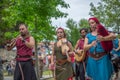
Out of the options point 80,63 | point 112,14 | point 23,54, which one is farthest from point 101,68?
point 112,14

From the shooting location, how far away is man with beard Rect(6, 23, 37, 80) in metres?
8.86

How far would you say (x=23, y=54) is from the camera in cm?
894

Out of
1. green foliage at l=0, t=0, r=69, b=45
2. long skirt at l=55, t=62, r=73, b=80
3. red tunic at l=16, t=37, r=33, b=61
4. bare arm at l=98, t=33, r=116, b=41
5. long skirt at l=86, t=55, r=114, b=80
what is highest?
green foliage at l=0, t=0, r=69, b=45

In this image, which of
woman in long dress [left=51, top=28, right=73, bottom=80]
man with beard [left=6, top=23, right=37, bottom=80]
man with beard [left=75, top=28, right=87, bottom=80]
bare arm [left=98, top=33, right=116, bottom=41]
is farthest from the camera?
man with beard [left=75, top=28, right=87, bottom=80]

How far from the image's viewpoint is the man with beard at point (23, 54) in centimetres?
886

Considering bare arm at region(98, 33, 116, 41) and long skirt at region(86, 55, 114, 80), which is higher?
bare arm at region(98, 33, 116, 41)

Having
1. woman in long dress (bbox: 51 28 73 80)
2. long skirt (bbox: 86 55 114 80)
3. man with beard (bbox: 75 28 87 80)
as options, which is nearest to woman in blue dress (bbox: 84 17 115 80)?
long skirt (bbox: 86 55 114 80)

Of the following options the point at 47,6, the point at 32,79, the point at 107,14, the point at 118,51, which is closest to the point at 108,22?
the point at 107,14

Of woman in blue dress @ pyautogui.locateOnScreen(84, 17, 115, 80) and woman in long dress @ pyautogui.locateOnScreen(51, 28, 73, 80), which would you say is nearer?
woman in blue dress @ pyautogui.locateOnScreen(84, 17, 115, 80)

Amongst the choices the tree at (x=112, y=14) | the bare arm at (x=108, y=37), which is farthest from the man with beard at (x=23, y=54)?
the tree at (x=112, y=14)

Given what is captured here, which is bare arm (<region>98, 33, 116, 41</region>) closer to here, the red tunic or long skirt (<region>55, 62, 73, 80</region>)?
the red tunic

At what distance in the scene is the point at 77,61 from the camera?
11430 mm

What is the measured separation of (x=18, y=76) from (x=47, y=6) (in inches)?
417

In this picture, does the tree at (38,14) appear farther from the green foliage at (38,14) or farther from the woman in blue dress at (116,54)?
the woman in blue dress at (116,54)
